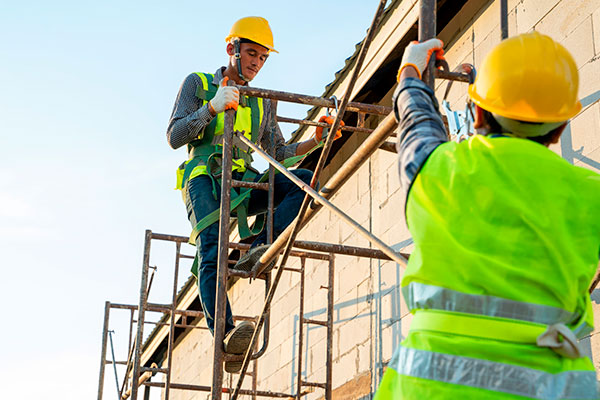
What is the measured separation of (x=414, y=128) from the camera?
2.62 metres

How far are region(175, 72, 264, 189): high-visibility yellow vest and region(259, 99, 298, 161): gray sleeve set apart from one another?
309 mm

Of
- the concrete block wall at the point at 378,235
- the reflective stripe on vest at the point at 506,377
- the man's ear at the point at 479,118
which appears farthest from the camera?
the concrete block wall at the point at 378,235

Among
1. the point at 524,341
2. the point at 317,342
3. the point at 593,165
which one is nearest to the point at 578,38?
the point at 593,165

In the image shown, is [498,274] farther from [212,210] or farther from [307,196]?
[212,210]

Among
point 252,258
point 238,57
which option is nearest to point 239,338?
point 252,258

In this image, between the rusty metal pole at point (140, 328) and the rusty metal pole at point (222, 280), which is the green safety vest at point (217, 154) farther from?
the rusty metal pole at point (140, 328)

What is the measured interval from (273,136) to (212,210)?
1.05 m

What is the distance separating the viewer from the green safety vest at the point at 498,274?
2.22 metres

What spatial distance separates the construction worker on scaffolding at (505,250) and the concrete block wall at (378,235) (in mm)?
2507

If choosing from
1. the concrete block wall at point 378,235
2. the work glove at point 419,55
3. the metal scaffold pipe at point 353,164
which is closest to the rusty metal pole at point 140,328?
the concrete block wall at point 378,235

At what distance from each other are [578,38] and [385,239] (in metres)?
2.76

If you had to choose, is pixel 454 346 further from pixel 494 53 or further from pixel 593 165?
pixel 593 165

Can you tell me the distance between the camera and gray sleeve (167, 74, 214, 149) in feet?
20.4

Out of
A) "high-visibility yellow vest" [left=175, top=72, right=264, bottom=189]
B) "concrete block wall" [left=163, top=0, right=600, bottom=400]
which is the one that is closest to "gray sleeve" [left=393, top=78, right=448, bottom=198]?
"concrete block wall" [left=163, top=0, right=600, bottom=400]
